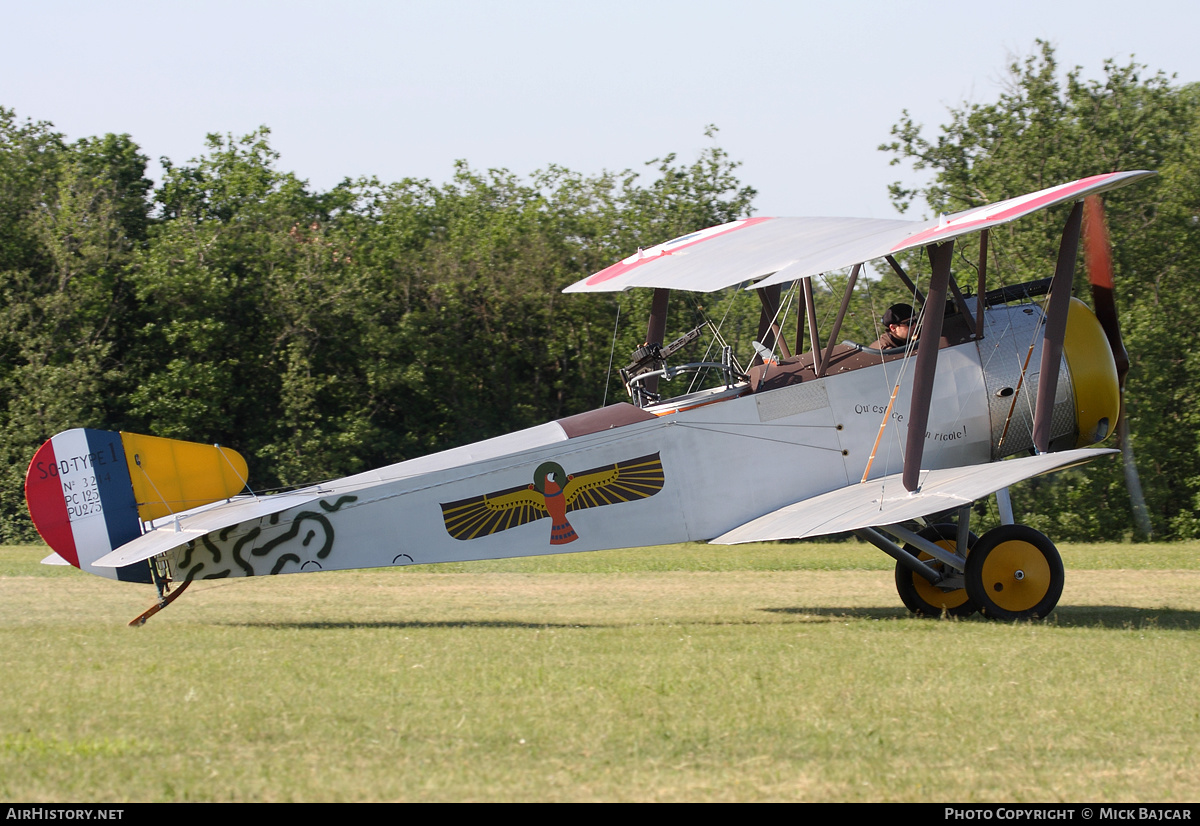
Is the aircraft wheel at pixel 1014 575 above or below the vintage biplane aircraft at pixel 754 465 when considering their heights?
below

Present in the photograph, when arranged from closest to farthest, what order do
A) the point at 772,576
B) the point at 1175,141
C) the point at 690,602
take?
the point at 690,602 → the point at 772,576 → the point at 1175,141

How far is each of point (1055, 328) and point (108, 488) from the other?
756 centimetres

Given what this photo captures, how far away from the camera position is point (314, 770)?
15.3 ft

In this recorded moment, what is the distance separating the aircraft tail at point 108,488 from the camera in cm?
860

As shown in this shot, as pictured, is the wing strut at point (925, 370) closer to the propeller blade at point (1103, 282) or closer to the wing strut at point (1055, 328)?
the wing strut at point (1055, 328)

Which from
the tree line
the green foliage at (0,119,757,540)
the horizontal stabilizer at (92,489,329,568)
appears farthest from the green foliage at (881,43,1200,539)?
the horizontal stabilizer at (92,489,329,568)

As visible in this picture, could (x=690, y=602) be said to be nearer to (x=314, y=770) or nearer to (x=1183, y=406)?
(x=314, y=770)

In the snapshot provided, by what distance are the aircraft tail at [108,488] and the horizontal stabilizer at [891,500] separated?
4324 millimetres

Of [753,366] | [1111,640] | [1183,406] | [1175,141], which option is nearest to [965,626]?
[1111,640]

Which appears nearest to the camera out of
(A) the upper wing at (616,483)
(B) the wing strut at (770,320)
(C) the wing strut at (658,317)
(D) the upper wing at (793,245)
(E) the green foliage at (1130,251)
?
(D) the upper wing at (793,245)

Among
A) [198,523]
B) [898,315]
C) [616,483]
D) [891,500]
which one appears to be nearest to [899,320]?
[898,315]

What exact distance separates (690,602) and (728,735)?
6005 mm

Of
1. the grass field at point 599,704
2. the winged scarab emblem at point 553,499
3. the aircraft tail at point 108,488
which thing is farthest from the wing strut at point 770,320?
the aircraft tail at point 108,488

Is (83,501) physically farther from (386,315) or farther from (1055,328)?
(386,315)
